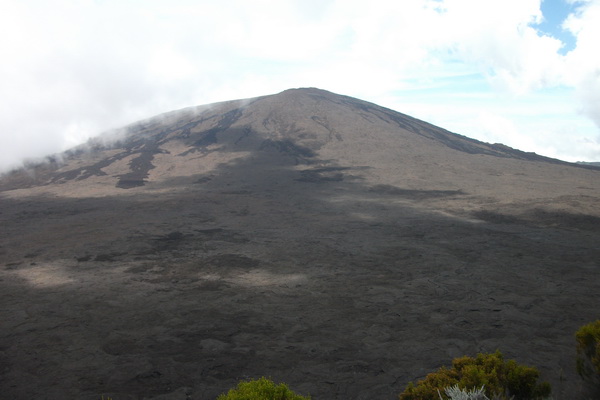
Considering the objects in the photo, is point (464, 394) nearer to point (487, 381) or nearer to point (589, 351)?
point (487, 381)

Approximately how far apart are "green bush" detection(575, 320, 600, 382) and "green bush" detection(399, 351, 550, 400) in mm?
436

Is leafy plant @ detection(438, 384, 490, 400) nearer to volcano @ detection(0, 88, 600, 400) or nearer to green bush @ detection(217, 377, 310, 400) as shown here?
green bush @ detection(217, 377, 310, 400)

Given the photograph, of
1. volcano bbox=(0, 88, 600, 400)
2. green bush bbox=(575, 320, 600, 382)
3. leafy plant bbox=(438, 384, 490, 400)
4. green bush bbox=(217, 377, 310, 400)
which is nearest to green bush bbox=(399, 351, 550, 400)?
leafy plant bbox=(438, 384, 490, 400)

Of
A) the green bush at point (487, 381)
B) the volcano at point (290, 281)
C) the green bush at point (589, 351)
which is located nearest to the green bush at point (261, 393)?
the green bush at point (487, 381)

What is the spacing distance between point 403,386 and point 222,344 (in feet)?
11.3

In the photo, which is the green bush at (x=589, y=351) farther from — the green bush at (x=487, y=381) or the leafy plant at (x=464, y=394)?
the leafy plant at (x=464, y=394)

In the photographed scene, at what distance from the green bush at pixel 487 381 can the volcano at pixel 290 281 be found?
203 centimetres

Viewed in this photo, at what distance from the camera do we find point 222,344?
301 inches

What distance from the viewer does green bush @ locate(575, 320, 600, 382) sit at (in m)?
4.04

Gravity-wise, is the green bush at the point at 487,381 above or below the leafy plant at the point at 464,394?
below

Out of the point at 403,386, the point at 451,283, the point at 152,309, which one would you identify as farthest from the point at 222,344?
the point at 451,283

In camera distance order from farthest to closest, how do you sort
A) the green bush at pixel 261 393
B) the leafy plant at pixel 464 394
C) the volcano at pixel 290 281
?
the volcano at pixel 290 281, the leafy plant at pixel 464 394, the green bush at pixel 261 393

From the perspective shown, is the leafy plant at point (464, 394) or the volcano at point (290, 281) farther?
the volcano at point (290, 281)

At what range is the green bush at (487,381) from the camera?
400cm
